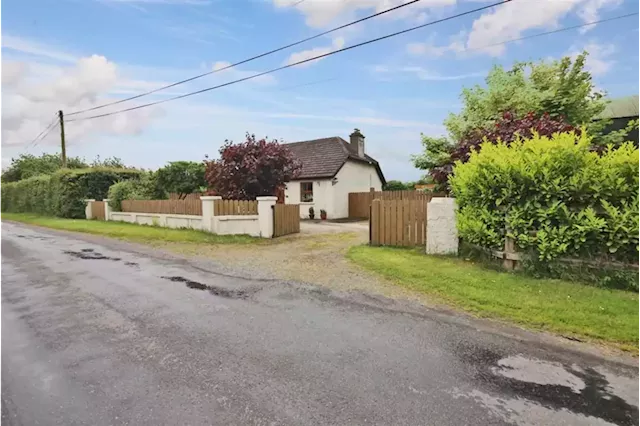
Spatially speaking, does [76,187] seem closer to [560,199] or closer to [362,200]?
[362,200]

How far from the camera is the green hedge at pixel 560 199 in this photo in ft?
19.5

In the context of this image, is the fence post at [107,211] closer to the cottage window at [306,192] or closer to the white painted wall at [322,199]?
the white painted wall at [322,199]

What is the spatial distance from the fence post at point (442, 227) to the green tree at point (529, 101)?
4.31 meters

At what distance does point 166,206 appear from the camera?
16047 millimetres

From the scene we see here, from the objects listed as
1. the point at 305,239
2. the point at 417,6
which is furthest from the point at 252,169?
the point at 417,6

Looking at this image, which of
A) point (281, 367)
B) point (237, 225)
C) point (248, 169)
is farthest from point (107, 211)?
point (281, 367)

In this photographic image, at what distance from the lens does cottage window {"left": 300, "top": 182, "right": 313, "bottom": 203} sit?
23931mm

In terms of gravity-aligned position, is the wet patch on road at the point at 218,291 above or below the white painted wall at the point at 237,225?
below

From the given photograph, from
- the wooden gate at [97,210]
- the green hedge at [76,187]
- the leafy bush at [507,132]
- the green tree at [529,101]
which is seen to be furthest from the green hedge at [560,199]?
the green hedge at [76,187]

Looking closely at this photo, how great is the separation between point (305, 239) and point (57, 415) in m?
10.4

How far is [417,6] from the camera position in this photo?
8.99 metres

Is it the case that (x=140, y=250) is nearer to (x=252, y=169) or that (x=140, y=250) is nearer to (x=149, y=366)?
(x=252, y=169)

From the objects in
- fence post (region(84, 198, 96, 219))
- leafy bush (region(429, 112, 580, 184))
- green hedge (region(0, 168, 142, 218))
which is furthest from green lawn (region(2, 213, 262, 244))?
green hedge (region(0, 168, 142, 218))

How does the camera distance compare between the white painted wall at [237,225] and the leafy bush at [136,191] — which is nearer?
the white painted wall at [237,225]
